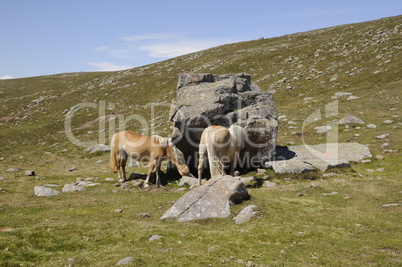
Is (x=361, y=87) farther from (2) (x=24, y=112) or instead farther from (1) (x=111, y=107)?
(2) (x=24, y=112)

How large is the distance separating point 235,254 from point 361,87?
44823mm

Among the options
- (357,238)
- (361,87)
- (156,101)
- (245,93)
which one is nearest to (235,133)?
(245,93)

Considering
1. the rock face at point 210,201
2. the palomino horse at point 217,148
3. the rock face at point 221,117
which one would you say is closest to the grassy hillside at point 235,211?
the rock face at point 210,201

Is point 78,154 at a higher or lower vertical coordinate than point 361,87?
lower

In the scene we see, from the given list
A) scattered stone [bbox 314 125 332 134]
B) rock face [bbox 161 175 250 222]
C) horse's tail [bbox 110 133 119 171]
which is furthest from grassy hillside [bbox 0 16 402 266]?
horse's tail [bbox 110 133 119 171]

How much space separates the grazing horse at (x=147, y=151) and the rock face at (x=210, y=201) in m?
6.42

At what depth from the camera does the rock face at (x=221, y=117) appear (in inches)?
765

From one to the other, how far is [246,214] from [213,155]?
630 cm

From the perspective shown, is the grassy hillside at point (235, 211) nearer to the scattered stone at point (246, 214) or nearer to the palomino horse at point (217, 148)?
the scattered stone at point (246, 214)

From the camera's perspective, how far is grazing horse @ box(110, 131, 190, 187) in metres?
18.8

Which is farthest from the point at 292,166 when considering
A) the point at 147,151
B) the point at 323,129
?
the point at 323,129

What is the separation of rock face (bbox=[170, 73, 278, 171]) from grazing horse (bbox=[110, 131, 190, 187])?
86 centimetres

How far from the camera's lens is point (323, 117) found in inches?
1315

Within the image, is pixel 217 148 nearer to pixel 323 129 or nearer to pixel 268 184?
pixel 268 184
